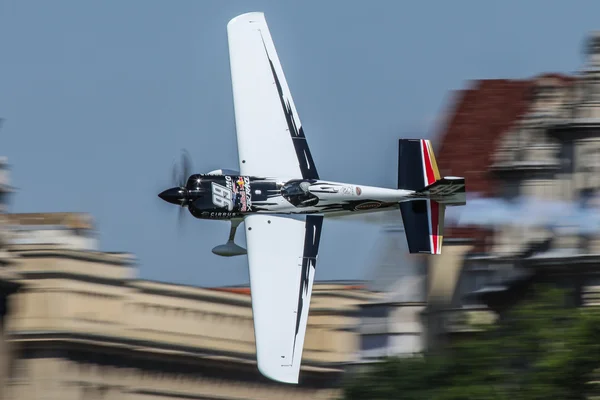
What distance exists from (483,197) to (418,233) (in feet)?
58.3

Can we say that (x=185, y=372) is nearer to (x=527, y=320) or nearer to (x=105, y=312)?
(x=105, y=312)

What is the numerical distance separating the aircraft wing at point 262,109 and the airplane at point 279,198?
0.07ft

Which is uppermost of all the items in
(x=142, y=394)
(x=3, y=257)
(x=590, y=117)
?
(x=590, y=117)

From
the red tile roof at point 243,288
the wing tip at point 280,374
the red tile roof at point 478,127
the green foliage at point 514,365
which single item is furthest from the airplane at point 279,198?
the red tile roof at point 243,288

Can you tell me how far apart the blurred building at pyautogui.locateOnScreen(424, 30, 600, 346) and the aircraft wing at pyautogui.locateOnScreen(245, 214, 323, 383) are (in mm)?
17485

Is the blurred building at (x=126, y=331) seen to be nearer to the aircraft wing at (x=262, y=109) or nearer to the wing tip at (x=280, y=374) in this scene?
the aircraft wing at (x=262, y=109)

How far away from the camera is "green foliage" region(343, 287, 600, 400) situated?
183 feet

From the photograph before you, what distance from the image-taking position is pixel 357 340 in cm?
7200

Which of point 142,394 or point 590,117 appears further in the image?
point 142,394

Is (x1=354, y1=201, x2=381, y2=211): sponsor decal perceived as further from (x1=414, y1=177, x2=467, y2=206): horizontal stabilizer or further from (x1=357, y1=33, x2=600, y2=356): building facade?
(x1=357, y1=33, x2=600, y2=356): building facade

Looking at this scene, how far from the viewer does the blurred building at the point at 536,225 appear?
64.4 meters

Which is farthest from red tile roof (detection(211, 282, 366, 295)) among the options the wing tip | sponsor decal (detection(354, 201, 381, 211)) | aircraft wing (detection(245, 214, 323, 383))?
the wing tip

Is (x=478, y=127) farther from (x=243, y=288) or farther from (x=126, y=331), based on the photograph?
(x=243, y=288)

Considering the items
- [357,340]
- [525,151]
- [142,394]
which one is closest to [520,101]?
[525,151]
